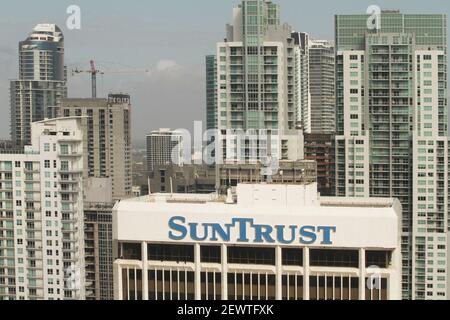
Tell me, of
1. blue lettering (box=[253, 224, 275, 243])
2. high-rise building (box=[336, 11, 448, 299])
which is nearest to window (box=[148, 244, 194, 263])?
blue lettering (box=[253, 224, 275, 243])

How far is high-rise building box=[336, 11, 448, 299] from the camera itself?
50.6 m

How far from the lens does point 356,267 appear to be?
2014 cm

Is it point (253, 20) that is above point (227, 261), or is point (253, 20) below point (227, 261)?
above

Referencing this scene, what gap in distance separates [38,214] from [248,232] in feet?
99.4

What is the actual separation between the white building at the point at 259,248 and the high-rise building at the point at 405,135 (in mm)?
30529

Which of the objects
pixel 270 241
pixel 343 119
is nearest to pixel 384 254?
pixel 270 241

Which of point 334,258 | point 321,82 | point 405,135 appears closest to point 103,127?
point 321,82

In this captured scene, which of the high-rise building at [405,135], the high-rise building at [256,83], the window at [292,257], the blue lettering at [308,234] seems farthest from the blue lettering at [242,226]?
the high-rise building at [405,135]

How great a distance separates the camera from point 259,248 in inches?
804

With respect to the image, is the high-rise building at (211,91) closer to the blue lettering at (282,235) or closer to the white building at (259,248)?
the white building at (259,248)

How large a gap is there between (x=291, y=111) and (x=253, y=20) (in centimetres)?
582

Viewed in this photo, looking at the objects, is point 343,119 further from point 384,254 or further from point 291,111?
point 384,254

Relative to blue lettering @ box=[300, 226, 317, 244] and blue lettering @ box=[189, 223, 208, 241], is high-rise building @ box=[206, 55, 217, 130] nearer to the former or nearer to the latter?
blue lettering @ box=[189, 223, 208, 241]

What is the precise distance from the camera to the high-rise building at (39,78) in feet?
331
